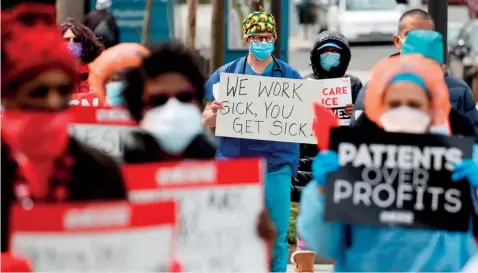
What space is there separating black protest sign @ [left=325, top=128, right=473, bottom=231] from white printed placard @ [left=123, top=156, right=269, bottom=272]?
413 millimetres

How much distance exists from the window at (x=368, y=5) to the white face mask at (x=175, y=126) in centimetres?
2754

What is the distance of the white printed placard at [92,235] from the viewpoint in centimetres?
425

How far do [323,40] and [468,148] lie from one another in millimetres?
4928

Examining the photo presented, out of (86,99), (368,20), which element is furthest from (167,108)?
(368,20)

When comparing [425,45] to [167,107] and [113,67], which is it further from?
[167,107]

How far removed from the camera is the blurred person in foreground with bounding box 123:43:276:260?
5.25 meters

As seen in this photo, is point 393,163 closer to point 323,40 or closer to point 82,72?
point 82,72

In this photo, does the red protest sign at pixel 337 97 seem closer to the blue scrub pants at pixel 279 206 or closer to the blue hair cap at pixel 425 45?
the blue scrub pants at pixel 279 206

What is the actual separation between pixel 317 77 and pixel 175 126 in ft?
17.0

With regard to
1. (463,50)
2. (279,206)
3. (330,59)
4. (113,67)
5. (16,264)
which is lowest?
(279,206)

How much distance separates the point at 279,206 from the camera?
8.86 metres

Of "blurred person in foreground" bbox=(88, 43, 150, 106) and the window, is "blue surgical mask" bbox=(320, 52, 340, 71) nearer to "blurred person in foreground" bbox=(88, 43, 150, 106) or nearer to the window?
"blurred person in foreground" bbox=(88, 43, 150, 106)

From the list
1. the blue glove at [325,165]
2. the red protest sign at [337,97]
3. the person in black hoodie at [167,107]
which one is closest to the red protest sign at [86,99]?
the red protest sign at [337,97]

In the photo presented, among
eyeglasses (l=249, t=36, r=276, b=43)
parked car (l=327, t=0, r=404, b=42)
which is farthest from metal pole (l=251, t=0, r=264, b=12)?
parked car (l=327, t=0, r=404, b=42)
